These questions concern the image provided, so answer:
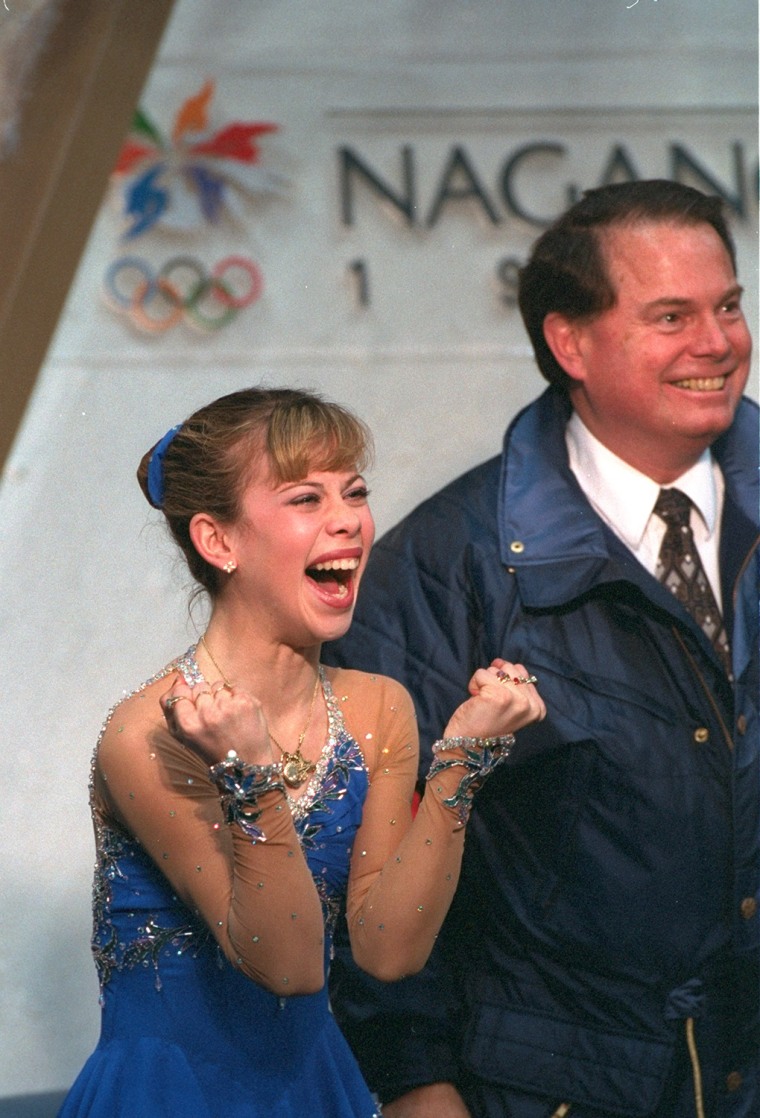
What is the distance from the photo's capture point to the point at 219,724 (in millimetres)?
1656

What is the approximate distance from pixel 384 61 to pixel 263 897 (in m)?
2.53

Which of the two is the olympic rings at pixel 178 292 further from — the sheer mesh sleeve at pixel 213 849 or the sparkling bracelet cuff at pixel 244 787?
the sparkling bracelet cuff at pixel 244 787

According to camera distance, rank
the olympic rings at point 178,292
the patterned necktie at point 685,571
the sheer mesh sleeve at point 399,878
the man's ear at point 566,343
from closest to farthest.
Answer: the sheer mesh sleeve at point 399,878 < the patterned necktie at point 685,571 < the man's ear at point 566,343 < the olympic rings at point 178,292

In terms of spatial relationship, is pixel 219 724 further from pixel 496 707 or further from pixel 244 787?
pixel 496 707

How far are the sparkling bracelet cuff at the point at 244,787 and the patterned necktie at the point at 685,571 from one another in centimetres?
90

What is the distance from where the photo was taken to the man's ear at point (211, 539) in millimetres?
1953

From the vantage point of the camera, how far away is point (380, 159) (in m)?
3.66

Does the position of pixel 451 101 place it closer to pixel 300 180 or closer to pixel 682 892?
pixel 300 180

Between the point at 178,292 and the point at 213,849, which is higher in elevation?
the point at 178,292

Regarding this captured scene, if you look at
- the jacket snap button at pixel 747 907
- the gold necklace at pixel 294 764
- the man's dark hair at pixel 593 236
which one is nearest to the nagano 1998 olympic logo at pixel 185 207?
the man's dark hair at pixel 593 236

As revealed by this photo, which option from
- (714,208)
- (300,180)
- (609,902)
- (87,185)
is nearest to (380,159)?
(300,180)

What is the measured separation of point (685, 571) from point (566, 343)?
41 cm

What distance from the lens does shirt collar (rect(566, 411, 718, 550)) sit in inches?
96.4

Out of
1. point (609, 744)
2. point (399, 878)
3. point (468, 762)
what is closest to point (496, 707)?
point (468, 762)
